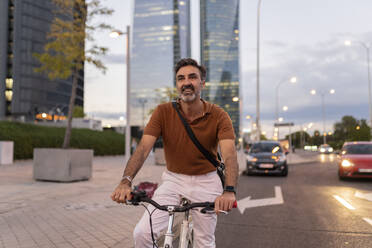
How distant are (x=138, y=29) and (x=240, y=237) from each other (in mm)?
175202

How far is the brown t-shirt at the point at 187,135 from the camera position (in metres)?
2.90

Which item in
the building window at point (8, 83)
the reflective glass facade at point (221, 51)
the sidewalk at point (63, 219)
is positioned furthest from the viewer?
the reflective glass facade at point (221, 51)

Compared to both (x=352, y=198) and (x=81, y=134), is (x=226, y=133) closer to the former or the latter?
A: (x=352, y=198)

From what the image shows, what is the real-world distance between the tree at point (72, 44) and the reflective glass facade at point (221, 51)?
427 ft

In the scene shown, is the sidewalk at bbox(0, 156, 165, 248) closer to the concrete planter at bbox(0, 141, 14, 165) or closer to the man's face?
the man's face

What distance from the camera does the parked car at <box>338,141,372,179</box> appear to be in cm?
1336

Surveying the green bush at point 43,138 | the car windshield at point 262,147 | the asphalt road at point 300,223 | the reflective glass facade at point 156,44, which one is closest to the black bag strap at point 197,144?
the asphalt road at point 300,223

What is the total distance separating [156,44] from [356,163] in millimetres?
159738

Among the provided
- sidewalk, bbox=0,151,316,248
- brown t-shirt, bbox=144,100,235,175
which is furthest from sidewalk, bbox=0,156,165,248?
brown t-shirt, bbox=144,100,235,175

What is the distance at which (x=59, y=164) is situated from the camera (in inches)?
453

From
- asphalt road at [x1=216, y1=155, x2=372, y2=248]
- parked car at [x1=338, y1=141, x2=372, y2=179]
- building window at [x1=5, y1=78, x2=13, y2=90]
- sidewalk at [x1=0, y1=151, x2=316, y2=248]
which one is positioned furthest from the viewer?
building window at [x1=5, y1=78, x2=13, y2=90]

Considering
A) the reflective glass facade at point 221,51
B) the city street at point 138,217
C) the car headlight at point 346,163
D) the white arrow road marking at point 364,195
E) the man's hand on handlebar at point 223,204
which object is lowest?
the white arrow road marking at point 364,195

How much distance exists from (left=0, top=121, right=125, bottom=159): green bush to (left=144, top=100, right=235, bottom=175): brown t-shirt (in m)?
21.5

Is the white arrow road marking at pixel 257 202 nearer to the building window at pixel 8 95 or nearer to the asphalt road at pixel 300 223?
the asphalt road at pixel 300 223
